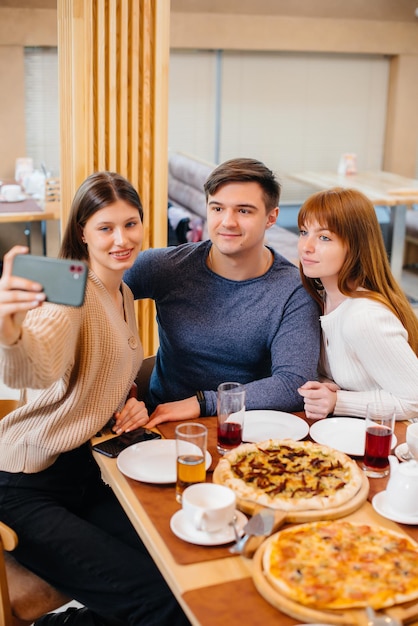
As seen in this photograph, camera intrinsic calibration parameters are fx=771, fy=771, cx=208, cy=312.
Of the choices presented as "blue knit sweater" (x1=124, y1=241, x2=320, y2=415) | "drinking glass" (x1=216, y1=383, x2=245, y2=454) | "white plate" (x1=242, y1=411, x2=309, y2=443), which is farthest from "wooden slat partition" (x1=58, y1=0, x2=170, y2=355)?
"drinking glass" (x1=216, y1=383, x2=245, y2=454)

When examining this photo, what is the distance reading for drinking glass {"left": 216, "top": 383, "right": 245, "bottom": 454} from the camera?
1790mm

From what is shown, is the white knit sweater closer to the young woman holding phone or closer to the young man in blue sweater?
the young man in blue sweater

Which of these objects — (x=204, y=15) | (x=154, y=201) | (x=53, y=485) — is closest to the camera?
(x=53, y=485)

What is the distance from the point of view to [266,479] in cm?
163

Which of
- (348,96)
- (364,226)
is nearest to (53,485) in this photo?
(364,226)

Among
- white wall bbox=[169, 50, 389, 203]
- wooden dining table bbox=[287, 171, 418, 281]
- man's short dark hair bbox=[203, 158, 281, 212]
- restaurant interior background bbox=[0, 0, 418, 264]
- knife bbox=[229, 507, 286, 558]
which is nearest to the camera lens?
knife bbox=[229, 507, 286, 558]

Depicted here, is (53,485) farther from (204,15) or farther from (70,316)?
(204,15)

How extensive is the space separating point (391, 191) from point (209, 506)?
4643mm

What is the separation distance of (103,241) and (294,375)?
2.08ft

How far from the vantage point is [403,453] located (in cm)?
181

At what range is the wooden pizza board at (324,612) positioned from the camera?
48.6 inches

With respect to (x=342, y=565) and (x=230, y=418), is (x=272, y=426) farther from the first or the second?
(x=342, y=565)

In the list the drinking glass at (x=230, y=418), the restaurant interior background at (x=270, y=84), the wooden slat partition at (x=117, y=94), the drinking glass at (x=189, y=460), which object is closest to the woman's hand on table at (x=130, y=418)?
the drinking glass at (x=230, y=418)

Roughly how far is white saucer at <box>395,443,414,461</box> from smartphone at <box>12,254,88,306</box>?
Answer: 839 millimetres
